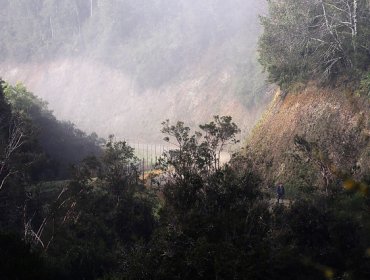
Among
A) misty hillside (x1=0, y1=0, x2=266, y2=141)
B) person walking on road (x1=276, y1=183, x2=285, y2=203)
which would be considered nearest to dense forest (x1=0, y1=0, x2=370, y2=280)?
person walking on road (x1=276, y1=183, x2=285, y2=203)

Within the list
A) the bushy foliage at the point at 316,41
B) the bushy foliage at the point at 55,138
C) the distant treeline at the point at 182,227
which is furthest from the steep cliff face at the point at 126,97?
the distant treeline at the point at 182,227

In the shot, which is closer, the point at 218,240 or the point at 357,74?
the point at 218,240

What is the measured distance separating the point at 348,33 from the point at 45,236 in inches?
839

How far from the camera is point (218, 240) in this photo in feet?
40.2

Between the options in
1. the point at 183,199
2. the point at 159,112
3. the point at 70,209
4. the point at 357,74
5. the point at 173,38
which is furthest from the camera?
the point at 173,38

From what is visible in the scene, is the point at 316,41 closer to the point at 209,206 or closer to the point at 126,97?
the point at 209,206

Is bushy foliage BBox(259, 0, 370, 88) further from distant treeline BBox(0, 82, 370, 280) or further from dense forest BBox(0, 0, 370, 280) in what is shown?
distant treeline BBox(0, 82, 370, 280)

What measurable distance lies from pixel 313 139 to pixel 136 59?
5460 centimetres

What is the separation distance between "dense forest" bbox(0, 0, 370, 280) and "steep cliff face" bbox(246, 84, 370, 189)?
29 centimetres

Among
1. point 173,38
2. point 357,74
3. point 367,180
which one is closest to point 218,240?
point 367,180

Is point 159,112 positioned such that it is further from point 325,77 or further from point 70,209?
point 70,209

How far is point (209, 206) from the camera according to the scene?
1480cm

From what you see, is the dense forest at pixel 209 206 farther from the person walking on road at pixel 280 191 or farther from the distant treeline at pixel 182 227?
the person walking on road at pixel 280 191

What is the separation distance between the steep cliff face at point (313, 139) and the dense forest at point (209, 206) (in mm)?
287
